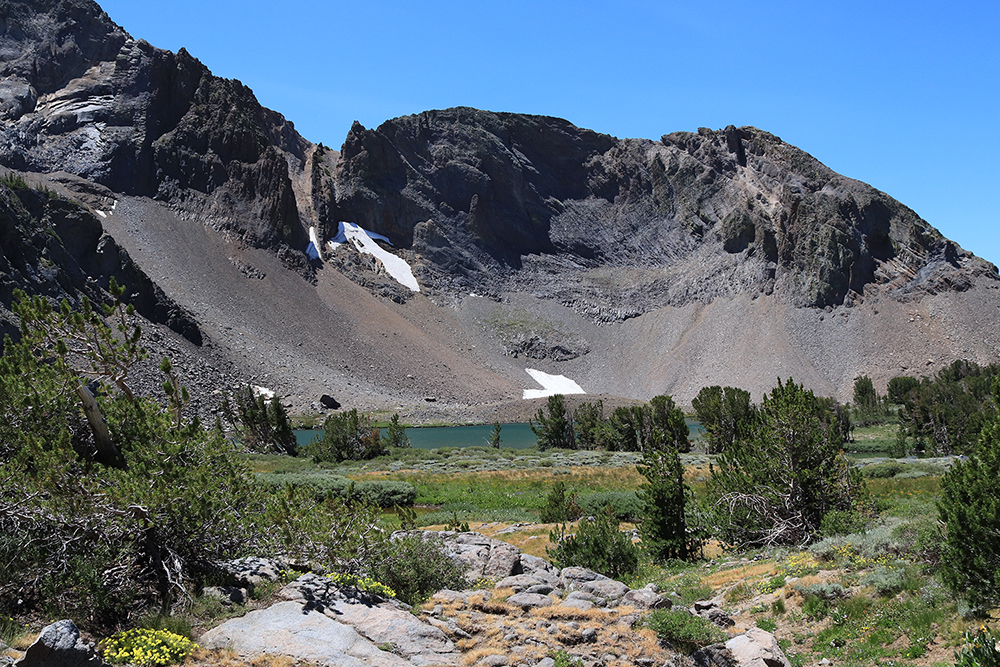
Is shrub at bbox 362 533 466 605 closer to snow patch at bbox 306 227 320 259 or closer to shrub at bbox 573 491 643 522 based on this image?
shrub at bbox 573 491 643 522

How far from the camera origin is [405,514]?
1689 cm

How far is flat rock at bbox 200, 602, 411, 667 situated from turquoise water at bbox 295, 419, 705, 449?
5643 centimetres

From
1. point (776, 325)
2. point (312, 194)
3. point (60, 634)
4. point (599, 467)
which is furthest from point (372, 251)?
point (60, 634)

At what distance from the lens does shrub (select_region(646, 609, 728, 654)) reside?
33.5 feet

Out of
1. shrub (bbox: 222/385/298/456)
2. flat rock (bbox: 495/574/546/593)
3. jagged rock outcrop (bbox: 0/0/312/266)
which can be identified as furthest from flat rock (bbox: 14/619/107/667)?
jagged rock outcrop (bbox: 0/0/312/266)

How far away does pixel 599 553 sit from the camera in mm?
17203

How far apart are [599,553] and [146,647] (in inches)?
452

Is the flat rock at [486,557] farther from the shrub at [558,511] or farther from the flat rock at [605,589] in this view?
the shrub at [558,511]

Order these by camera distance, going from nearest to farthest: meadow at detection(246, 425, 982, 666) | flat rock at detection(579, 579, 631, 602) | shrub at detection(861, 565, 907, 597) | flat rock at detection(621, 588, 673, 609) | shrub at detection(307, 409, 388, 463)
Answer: meadow at detection(246, 425, 982, 666), shrub at detection(861, 565, 907, 597), flat rock at detection(621, 588, 673, 609), flat rock at detection(579, 579, 631, 602), shrub at detection(307, 409, 388, 463)

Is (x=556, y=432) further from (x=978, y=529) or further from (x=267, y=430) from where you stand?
(x=978, y=529)

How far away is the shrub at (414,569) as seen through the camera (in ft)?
39.3

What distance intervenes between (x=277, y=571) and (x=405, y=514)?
560cm

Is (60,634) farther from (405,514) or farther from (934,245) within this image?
(934,245)

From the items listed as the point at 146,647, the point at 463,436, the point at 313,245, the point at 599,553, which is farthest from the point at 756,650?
the point at 313,245
